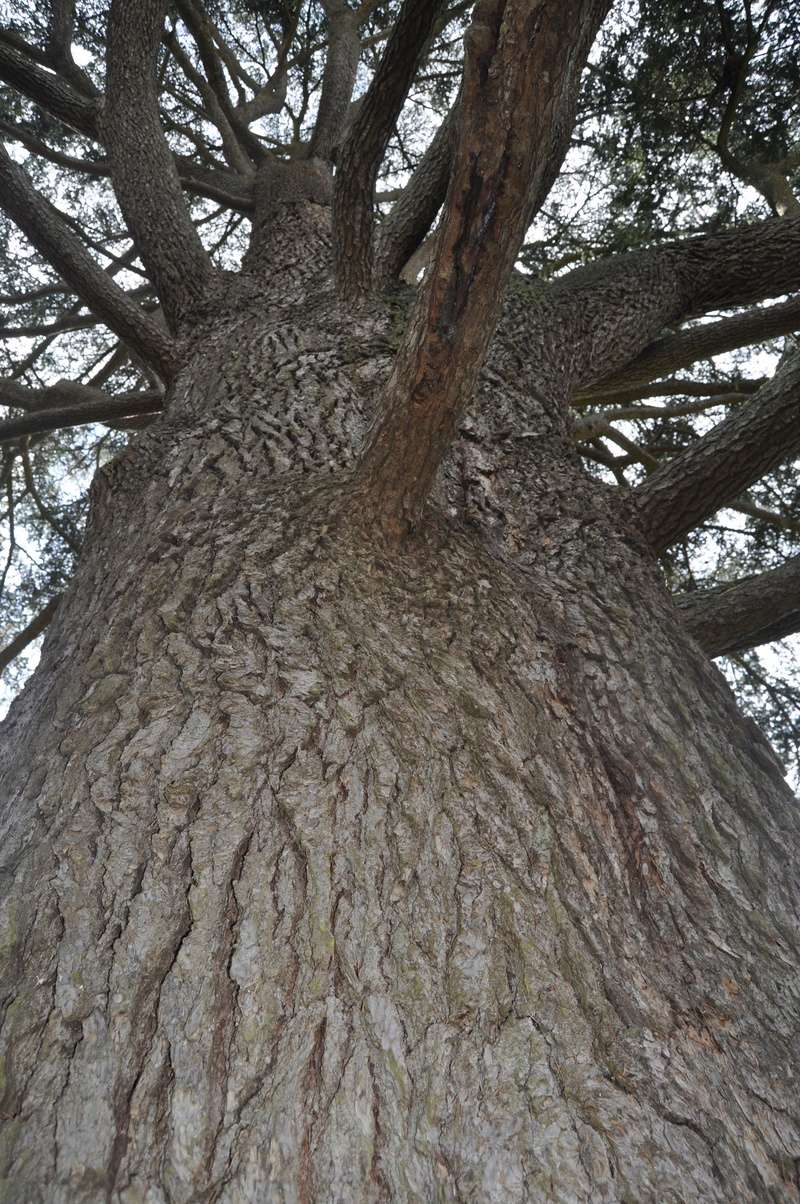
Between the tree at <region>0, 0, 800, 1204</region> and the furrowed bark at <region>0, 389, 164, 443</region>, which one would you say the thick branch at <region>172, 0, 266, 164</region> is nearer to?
the furrowed bark at <region>0, 389, 164, 443</region>

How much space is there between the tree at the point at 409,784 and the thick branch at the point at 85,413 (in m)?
0.67

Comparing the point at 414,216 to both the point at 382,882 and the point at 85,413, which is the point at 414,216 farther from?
the point at 382,882

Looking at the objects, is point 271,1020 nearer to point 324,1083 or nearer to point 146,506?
point 324,1083

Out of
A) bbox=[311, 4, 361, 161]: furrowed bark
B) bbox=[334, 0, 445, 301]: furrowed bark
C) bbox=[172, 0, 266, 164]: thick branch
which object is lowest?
bbox=[334, 0, 445, 301]: furrowed bark

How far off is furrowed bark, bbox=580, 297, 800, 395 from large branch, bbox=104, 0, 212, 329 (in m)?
1.57

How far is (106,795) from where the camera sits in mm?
1015

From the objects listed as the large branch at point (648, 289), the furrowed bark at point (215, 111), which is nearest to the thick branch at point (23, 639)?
the large branch at point (648, 289)

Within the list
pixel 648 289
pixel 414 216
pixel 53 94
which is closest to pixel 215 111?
pixel 53 94

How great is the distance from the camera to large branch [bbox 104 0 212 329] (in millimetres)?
2816

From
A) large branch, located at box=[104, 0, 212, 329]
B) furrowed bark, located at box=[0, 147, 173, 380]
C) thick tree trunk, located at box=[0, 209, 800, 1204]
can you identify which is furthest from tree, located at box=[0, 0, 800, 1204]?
large branch, located at box=[104, 0, 212, 329]

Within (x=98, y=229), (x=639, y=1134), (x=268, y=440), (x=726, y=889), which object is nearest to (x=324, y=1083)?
(x=639, y=1134)

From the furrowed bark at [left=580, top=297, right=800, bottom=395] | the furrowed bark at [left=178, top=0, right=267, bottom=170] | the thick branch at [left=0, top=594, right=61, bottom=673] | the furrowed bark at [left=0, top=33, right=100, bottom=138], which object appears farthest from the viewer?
the furrowed bark at [left=178, top=0, right=267, bottom=170]

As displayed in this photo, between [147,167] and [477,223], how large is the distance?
2406 mm

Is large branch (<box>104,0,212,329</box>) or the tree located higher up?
large branch (<box>104,0,212,329</box>)
